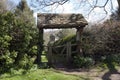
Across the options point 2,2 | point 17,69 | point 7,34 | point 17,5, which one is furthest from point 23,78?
point 17,5

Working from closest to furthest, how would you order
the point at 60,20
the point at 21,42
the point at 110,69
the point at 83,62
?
1. the point at 21,42
2. the point at 110,69
3. the point at 83,62
4. the point at 60,20

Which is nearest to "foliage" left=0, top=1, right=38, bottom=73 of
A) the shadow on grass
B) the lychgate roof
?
the lychgate roof

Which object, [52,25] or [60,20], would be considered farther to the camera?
[60,20]

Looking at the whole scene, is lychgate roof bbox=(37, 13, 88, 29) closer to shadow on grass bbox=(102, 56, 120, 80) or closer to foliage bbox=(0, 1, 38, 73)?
foliage bbox=(0, 1, 38, 73)

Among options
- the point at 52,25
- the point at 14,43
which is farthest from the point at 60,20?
the point at 14,43

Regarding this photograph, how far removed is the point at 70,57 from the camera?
57.6ft

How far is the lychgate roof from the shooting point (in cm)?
1697

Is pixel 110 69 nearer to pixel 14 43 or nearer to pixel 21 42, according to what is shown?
pixel 21 42

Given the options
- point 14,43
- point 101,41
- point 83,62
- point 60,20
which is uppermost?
point 60,20

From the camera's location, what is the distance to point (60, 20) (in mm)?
17688

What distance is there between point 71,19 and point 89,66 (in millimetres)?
4031

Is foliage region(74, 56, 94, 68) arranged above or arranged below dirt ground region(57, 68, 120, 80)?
above

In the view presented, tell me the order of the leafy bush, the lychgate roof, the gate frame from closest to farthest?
the leafy bush < the gate frame < the lychgate roof

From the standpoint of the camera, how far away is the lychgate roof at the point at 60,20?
16969mm
